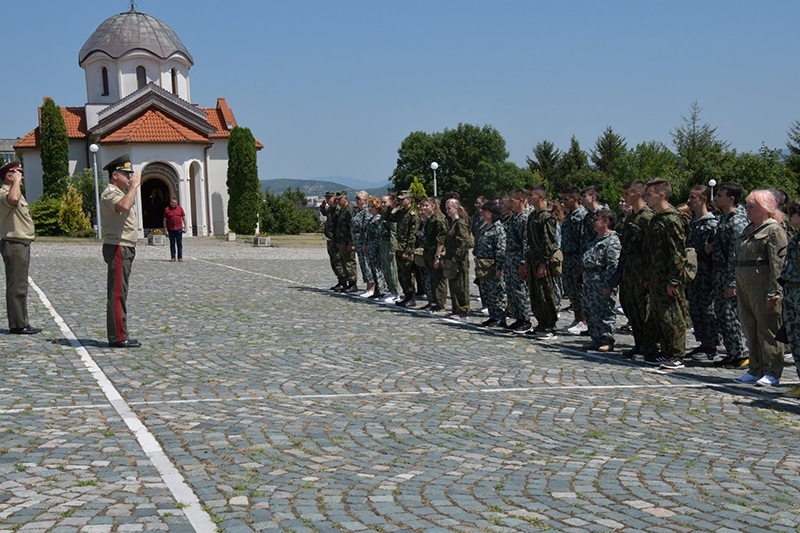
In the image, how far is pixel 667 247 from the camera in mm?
9523

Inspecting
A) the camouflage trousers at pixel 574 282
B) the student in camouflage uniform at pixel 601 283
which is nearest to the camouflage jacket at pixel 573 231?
the camouflage trousers at pixel 574 282

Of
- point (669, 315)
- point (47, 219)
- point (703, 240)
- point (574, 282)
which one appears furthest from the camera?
point (47, 219)

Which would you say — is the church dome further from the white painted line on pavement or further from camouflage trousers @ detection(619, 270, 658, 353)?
camouflage trousers @ detection(619, 270, 658, 353)

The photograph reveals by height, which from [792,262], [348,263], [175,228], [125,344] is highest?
[175,228]

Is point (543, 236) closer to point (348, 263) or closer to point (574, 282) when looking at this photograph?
point (574, 282)

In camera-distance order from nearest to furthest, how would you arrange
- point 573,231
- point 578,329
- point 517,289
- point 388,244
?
point 517,289 → point 578,329 → point 573,231 → point 388,244

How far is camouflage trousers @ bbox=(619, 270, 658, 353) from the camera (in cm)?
1003

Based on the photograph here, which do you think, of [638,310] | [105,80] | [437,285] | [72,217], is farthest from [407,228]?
[105,80]

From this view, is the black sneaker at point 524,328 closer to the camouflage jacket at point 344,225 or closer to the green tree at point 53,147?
the camouflage jacket at point 344,225

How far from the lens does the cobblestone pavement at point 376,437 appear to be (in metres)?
4.74

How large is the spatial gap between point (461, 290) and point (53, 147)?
44751mm

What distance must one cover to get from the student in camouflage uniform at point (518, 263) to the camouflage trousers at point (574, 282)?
752 millimetres

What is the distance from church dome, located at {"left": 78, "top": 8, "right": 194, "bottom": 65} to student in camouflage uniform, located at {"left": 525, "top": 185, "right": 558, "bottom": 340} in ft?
156

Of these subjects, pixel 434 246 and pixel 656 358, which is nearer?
pixel 656 358
